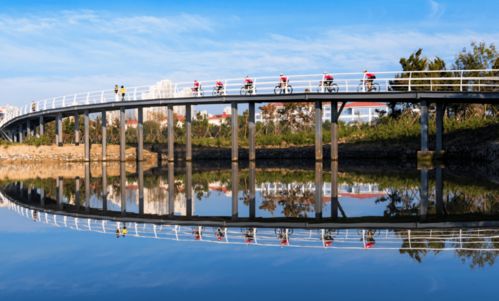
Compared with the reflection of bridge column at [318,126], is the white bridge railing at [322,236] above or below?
below

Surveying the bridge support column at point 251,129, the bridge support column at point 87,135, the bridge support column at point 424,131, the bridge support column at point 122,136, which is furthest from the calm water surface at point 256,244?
the bridge support column at point 87,135

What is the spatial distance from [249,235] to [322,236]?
1.42 meters

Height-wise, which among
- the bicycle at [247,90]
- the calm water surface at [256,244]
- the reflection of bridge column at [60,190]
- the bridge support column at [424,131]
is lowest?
the calm water surface at [256,244]

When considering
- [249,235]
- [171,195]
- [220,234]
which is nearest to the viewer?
[249,235]

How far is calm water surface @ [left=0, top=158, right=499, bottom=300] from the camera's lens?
305 inches

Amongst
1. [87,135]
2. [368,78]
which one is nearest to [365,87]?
[368,78]

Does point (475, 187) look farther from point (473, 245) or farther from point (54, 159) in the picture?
point (54, 159)

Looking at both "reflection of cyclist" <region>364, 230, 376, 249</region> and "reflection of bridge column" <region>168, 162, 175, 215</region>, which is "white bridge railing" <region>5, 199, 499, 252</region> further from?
"reflection of bridge column" <region>168, 162, 175, 215</region>

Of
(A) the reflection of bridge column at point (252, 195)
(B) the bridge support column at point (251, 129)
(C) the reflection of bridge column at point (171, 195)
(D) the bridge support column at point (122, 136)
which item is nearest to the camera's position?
(A) the reflection of bridge column at point (252, 195)

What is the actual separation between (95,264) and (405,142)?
34537 mm

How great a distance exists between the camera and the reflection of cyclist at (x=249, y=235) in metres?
11.4

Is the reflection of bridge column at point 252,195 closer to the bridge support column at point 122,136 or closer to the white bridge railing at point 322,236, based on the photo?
the white bridge railing at point 322,236

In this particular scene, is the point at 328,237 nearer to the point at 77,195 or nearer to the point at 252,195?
the point at 252,195

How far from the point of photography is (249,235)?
39.2 ft
